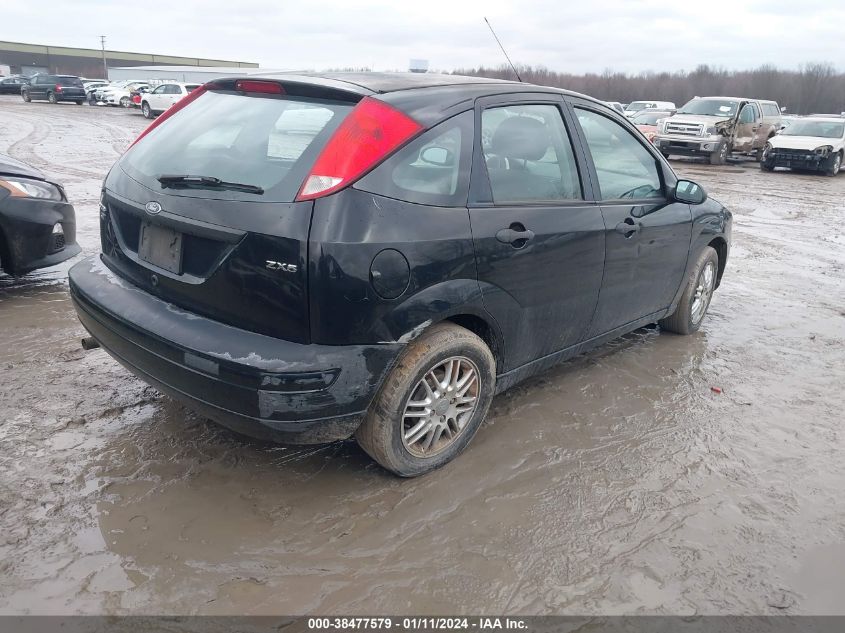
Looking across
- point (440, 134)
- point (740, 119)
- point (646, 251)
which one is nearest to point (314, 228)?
point (440, 134)

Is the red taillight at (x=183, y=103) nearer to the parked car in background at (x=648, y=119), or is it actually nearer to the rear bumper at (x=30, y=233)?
the rear bumper at (x=30, y=233)

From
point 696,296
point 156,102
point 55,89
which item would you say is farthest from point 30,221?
point 55,89

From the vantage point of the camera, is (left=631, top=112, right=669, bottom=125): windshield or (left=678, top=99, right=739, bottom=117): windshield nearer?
(left=678, top=99, right=739, bottom=117): windshield

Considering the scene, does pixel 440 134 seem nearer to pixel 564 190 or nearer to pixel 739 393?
pixel 564 190

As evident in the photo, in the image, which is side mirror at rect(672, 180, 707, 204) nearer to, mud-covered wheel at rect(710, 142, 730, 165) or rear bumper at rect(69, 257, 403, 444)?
rear bumper at rect(69, 257, 403, 444)

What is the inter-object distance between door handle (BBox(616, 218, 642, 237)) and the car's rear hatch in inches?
69.0

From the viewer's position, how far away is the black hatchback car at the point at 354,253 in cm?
247

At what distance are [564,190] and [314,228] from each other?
1551mm

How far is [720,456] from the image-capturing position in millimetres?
3359

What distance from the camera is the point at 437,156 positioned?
2.80m

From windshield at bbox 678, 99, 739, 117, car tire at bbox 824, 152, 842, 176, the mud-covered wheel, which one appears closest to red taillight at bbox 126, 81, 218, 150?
the mud-covered wheel

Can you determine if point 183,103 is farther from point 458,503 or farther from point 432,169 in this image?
point 458,503

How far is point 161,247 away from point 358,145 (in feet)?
3.22

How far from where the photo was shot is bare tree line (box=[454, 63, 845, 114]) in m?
64.2
